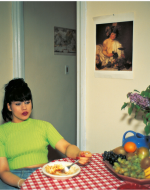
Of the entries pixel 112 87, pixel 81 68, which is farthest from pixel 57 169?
pixel 81 68

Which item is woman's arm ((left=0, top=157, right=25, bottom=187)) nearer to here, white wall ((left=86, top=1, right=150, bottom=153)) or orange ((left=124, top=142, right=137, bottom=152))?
orange ((left=124, top=142, right=137, bottom=152))

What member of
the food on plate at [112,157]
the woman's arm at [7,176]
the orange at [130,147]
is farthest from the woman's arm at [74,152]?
the woman's arm at [7,176]

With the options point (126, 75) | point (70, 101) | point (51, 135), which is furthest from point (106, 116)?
point (70, 101)

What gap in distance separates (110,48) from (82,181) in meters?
1.07

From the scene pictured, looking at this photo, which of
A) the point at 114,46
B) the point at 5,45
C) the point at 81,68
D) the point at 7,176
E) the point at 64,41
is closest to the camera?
the point at 7,176

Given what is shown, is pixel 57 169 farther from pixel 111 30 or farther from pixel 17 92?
pixel 111 30

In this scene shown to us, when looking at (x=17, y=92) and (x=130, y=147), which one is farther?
(x=17, y=92)

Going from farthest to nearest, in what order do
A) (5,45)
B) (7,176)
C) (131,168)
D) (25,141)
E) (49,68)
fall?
(49,68) → (5,45) → (25,141) → (7,176) → (131,168)

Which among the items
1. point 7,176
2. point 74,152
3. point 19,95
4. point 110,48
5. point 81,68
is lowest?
point 7,176

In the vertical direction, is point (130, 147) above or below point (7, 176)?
above

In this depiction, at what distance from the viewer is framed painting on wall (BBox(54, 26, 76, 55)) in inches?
122

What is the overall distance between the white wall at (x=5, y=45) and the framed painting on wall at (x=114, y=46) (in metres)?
0.97

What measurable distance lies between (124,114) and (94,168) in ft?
2.04

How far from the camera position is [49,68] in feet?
9.96
